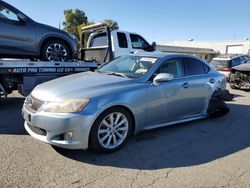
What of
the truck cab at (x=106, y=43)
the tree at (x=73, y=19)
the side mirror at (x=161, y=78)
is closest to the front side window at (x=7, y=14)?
the truck cab at (x=106, y=43)

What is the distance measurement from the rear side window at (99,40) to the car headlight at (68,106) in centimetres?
559

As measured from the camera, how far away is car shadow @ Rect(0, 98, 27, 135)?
215 inches

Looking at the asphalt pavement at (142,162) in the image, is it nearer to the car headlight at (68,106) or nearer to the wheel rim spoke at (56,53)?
the car headlight at (68,106)

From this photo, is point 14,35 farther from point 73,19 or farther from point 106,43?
point 73,19

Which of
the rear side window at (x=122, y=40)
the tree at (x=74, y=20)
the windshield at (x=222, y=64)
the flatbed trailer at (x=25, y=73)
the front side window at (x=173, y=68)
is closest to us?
the front side window at (x=173, y=68)

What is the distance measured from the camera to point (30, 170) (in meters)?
3.76

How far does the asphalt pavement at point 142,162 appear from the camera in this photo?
357cm

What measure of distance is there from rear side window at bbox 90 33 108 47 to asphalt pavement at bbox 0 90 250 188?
15.3ft

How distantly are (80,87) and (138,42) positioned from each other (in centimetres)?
627

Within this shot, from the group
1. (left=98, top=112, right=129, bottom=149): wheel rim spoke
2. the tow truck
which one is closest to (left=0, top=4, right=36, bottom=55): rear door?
the tow truck

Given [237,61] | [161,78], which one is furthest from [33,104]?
[237,61]

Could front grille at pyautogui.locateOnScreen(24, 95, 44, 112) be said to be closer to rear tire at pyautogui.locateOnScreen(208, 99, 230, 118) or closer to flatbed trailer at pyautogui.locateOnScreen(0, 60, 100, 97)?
flatbed trailer at pyautogui.locateOnScreen(0, 60, 100, 97)

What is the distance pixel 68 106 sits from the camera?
4.01m

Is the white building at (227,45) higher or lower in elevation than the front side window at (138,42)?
higher
